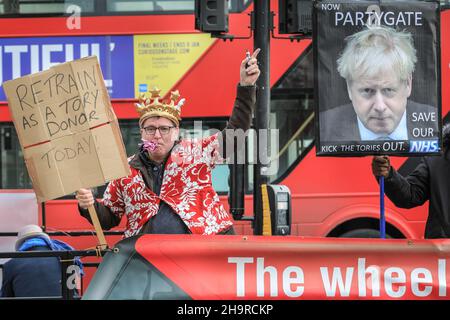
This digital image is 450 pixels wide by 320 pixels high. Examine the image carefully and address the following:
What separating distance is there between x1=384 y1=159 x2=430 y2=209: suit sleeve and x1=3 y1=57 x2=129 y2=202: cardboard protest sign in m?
1.98

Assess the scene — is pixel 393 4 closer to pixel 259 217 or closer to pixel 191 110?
pixel 259 217

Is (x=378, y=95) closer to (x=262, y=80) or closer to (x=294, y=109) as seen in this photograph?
(x=262, y=80)

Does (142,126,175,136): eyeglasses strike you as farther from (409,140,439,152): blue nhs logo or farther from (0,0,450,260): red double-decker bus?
(0,0,450,260): red double-decker bus

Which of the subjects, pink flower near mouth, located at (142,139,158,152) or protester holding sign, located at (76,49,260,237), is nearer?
protester holding sign, located at (76,49,260,237)

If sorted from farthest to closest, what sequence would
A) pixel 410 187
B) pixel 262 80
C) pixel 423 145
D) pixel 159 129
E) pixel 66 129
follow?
pixel 262 80, pixel 423 145, pixel 410 187, pixel 159 129, pixel 66 129

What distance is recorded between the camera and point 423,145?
19.3ft

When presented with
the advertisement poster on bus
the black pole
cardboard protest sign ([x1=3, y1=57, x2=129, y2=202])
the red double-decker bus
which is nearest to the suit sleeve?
the black pole

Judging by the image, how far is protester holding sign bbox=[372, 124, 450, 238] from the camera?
18.4 feet

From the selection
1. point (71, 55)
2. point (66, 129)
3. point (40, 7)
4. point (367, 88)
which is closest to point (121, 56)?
point (71, 55)

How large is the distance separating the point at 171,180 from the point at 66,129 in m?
0.73

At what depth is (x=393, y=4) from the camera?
19.4 ft

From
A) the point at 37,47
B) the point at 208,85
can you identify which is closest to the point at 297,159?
the point at 208,85

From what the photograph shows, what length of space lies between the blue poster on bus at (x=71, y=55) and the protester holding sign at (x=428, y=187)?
438cm
